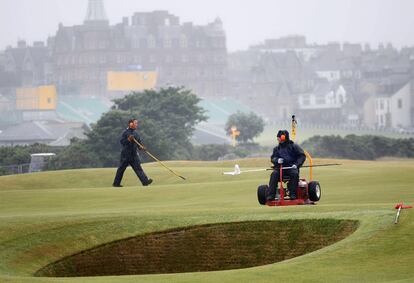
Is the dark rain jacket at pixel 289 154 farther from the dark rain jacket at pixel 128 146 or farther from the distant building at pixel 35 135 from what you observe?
the distant building at pixel 35 135

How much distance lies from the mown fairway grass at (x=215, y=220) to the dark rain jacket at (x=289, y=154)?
3.45ft

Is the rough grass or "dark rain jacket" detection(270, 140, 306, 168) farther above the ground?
"dark rain jacket" detection(270, 140, 306, 168)

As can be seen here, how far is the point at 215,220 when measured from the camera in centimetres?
2533

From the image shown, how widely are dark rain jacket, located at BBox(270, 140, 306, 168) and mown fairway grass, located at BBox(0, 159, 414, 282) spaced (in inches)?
41.4

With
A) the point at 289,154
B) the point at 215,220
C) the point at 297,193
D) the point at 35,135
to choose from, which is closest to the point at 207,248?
the point at 215,220

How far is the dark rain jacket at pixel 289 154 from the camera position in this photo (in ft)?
94.5

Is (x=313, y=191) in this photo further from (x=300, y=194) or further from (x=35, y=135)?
(x=35, y=135)

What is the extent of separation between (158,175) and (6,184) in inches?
210

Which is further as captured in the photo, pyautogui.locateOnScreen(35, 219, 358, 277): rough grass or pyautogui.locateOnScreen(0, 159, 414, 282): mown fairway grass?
pyautogui.locateOnScreen(35, 219, 358, 277): rough grass

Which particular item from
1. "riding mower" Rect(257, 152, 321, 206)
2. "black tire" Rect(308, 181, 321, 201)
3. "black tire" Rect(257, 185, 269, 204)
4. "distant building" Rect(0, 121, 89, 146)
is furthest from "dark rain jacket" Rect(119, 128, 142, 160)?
"distant building" Rect(0, 121, 89, 146)

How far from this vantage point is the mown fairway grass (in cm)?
2023

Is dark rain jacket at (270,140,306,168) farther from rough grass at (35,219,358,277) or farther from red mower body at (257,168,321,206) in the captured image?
rough grass at (35,219,358,277)

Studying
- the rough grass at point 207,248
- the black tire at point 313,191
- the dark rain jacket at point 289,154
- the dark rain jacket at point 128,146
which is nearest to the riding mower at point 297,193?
the black tire at point 313,191

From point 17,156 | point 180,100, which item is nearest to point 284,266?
point 17,156
